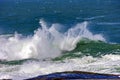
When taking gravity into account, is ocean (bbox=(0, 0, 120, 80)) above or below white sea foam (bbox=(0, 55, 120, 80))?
above

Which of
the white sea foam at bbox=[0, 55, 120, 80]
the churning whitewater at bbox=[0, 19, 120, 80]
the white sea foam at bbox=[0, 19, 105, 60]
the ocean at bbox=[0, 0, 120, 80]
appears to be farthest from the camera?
the white sea foam at bbox=[0, 19, 105, 60]

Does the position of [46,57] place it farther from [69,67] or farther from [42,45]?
[69,67]

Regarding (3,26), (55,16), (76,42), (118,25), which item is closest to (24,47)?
(76,42)

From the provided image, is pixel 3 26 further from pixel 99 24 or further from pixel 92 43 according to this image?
pixel 92 43

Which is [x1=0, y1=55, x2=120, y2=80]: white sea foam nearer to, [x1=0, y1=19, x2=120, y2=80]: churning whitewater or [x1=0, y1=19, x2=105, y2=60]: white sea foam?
[x1=0, y1=19, x2=120, y2=80]: churning whitewater

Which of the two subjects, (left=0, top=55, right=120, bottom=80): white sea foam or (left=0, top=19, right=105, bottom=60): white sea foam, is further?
(left=0, top=19, right=105, bottom=60): white sea foam

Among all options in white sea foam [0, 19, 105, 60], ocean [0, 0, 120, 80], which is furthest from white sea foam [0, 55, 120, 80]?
white sea foam [0, 19, 105, 60]

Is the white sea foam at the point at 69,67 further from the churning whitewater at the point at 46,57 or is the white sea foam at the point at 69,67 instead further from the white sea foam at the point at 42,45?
the white sea foam at the point at 42,45

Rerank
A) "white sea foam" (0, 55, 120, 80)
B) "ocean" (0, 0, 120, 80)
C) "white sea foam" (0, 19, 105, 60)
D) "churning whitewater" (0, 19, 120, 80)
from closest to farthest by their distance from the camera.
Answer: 1. "white sea foam" (0, 55, 120, 80)
2. "churning whitewater" (0, 19, 120, 80)
3. "ocean" (0, 0, 120, 80)
4. "white sea foam" (0, 19, 105, 60)

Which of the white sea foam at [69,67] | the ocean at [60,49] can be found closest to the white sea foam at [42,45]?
the ocean at [60,49]
